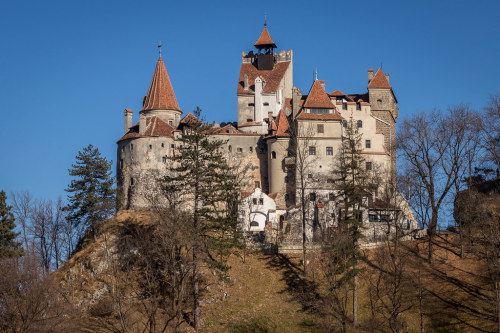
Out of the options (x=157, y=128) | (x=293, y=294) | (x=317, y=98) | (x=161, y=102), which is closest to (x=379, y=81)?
(x=317, y=98)

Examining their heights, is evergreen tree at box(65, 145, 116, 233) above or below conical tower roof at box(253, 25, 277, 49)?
below

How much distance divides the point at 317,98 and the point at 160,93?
18921mm

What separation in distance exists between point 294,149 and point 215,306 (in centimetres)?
2437

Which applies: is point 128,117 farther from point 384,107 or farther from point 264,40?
point 384,107

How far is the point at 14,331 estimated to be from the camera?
5081 centimetres

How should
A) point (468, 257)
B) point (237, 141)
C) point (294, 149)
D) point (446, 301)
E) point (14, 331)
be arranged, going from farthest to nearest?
point (237, 141)
point (294, 149)
point (468, 257)
point (446, 301)
point (14, 331)

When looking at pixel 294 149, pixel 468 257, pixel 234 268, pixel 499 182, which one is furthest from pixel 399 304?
pixel 294 149

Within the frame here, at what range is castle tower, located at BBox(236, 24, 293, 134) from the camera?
85625 millimetres

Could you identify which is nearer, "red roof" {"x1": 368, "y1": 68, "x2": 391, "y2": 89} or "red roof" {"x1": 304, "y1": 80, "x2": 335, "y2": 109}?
"red roof" {"x1": 304, "y1": 80, "x2": 335, "y2": 109}

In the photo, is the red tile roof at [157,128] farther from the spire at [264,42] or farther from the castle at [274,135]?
the spire at [264,42]

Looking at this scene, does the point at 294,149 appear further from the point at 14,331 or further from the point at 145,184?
the point at 14,331

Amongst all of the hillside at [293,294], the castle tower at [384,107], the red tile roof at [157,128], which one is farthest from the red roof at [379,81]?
the hillside at [293,294]

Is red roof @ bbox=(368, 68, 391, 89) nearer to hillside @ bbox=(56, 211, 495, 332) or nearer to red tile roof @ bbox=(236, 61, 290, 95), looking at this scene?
red tile roof @ bbox=(236, 61, 290, 95)

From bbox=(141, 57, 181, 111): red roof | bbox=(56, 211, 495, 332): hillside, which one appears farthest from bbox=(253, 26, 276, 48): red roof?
bbox=(56, 211, 495, 332): hillside
